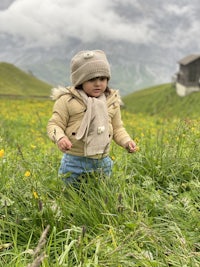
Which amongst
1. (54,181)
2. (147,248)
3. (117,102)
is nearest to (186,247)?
(147,248)

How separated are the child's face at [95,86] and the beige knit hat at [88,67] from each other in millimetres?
72

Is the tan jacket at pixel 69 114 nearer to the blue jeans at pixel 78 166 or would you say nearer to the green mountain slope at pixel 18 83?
the blue jeans at pixel 78 166

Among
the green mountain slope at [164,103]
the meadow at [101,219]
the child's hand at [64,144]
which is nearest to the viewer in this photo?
the meadow at [101,219]

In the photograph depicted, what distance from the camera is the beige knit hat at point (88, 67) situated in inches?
141

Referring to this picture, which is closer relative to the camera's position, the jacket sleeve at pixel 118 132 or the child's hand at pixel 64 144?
the child's hand at pixel 64 144

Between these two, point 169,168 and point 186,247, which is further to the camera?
point 169,168

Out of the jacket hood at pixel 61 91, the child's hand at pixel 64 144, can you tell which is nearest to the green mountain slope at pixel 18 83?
the jacket hood at pixel 61 91

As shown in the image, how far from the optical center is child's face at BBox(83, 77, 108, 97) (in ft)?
12.1

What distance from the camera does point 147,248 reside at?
8.62 feet

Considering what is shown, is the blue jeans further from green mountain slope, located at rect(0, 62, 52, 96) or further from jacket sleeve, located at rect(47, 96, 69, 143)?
green mountain slope, located at rect(0, 62, 52, 96)

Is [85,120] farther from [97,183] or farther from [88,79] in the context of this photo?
[97,183]

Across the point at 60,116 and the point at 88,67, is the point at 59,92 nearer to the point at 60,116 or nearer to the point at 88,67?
the point at 60,116

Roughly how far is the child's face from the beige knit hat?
0.24ft

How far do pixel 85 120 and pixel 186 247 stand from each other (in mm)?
1625
